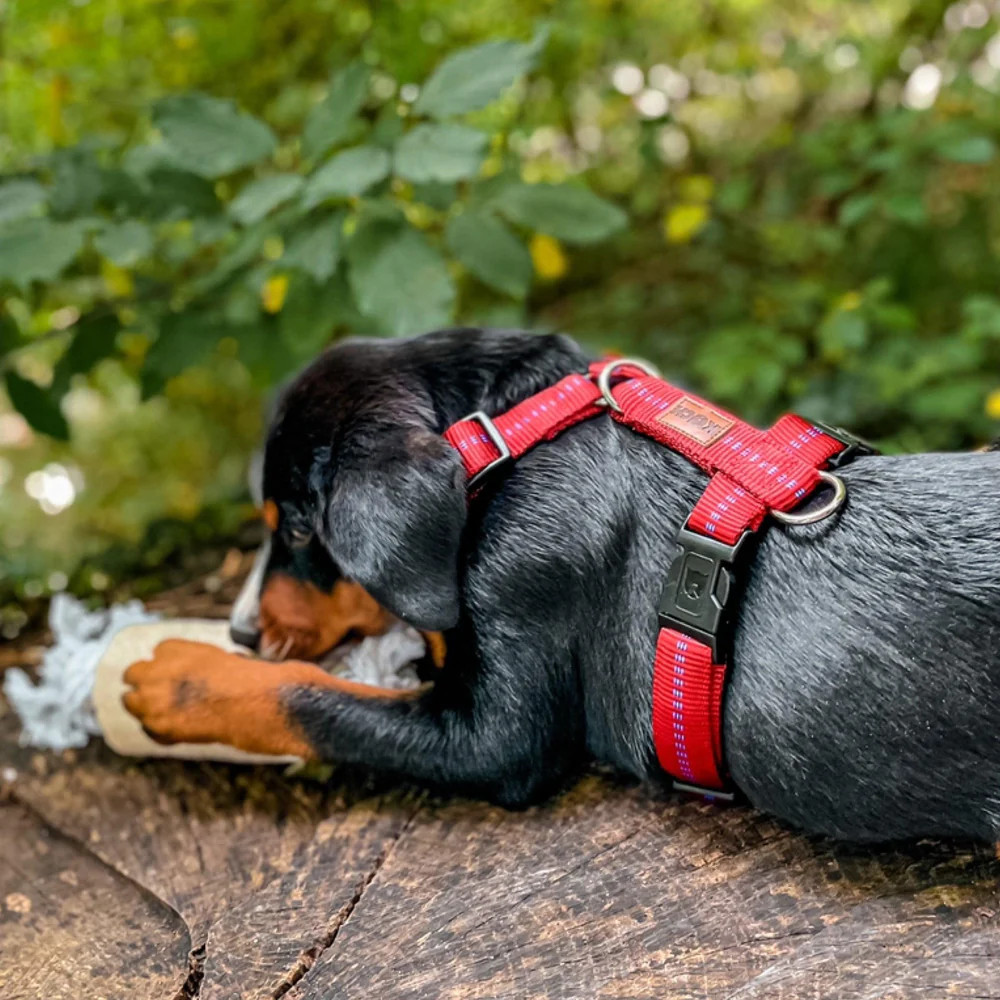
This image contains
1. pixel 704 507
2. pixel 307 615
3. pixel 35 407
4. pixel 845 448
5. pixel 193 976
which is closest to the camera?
pixel 193 976

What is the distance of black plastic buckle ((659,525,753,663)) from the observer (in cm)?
168

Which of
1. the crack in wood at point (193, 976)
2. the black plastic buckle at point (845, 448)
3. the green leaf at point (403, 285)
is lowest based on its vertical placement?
the crack in wood at point (193, 976)

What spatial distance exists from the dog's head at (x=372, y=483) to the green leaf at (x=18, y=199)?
3.33 ft

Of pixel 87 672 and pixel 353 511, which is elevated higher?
pixel 353 511

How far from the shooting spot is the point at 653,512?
6.07 ft

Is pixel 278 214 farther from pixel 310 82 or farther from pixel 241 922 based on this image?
pixel 241 922

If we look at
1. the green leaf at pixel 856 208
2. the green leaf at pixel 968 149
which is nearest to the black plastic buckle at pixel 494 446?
the green leaf at pixel 856 208

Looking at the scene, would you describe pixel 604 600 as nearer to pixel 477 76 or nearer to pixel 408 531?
pixel 408 531

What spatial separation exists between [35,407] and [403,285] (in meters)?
1.38

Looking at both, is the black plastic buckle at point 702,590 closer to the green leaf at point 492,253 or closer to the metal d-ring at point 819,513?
the metal d-ring at point 819,513

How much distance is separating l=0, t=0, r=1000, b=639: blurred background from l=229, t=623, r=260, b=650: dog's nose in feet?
2.66

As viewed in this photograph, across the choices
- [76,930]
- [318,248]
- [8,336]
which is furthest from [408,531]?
[8,336]

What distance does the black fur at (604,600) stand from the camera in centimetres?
158

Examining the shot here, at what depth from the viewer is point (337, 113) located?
2496mm
